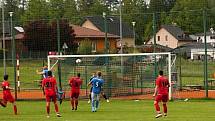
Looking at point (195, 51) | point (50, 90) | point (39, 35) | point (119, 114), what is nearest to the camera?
point (50, 90)

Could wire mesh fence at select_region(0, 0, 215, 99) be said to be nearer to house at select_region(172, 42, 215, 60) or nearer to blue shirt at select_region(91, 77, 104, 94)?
house at select_region(172, 42, 215, 60)

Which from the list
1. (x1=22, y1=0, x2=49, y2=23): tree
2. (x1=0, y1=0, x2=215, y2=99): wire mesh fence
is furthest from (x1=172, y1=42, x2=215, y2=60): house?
Result: (x1=22, y1=0, x2=49, y2=23): tree

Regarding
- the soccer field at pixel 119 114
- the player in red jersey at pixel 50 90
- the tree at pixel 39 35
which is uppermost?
the tree at pixel 39 35

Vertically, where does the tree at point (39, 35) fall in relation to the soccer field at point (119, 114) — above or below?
above

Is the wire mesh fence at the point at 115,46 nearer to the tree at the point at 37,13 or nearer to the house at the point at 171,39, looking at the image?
the house at the point at 171,39

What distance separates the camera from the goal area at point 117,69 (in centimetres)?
3547

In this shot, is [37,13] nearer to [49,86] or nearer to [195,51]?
[195,51]

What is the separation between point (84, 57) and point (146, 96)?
4807 millimetres

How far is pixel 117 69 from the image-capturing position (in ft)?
118

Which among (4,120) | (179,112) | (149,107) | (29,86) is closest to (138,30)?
(29,86)

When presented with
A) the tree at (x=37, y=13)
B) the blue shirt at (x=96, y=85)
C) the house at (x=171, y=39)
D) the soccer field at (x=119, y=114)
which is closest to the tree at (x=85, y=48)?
the house at (x=171, y=39)

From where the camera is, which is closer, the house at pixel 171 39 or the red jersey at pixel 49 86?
the red jersey at pixel 49 86

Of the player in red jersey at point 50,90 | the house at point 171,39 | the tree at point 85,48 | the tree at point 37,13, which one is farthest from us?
the tree at point 37,13

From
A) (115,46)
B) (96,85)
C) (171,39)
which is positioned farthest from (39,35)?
(171,39)
